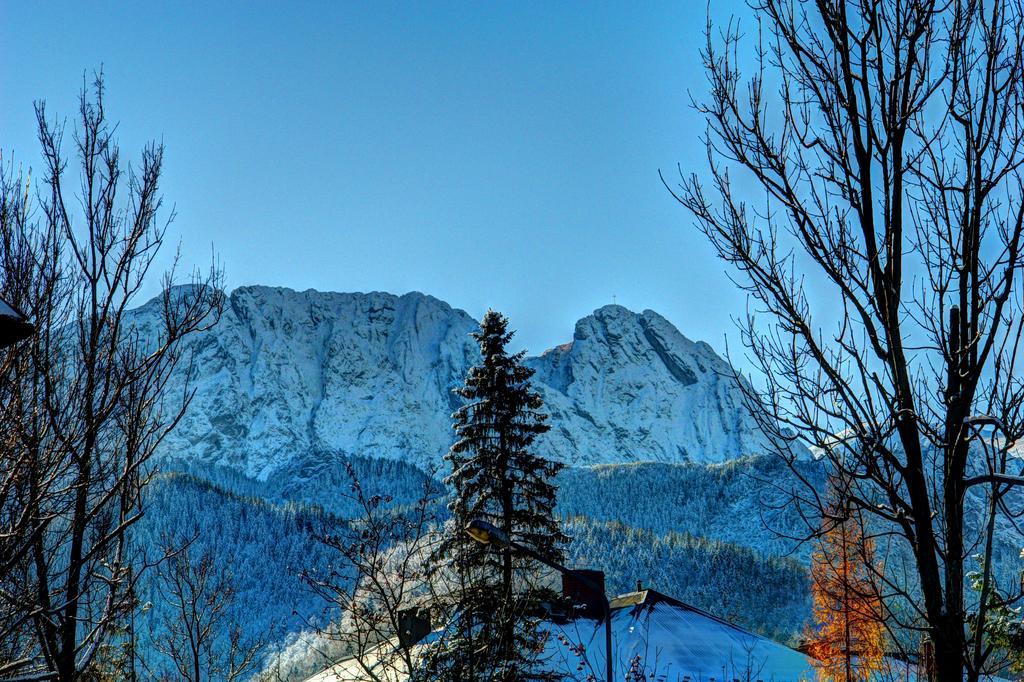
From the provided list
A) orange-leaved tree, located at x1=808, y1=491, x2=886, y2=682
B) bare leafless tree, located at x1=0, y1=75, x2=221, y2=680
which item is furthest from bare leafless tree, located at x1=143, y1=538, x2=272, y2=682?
orange-leaved tree, located at x1=808, y1=491, x2=886, y2=682

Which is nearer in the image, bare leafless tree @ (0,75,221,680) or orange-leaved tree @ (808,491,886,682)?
bare leafless tree @ (0,75,221,680)

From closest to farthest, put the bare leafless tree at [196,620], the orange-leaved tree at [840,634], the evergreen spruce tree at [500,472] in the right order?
the bare leafless tree at [196,620] → the evergreen spruce tree at [500,472] → the orange-leaved tree at [840,634]

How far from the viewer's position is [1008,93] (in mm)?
5004

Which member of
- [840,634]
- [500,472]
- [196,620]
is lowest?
[196,620]

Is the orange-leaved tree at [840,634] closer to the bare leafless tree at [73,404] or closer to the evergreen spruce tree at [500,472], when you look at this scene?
the evergreen spruce tree at [500,472]

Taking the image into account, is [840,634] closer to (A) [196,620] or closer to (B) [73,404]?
(A) [196,620]

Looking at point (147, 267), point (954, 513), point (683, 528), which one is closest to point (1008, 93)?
point (954, 513)

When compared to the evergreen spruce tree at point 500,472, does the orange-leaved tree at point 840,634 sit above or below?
below

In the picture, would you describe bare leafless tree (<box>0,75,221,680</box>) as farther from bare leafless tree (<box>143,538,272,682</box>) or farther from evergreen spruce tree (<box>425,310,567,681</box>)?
evergreen spruce tree (<box>425,310,567,681</box>)

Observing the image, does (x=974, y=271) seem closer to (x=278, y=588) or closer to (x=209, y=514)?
(x=278, y=588)

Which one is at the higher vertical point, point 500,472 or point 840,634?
point 500,472

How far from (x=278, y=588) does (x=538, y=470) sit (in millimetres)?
114799

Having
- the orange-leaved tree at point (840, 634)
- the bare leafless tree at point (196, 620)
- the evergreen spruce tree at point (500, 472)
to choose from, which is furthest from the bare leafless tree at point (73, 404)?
the orange-leaved tree at point (840, 634)

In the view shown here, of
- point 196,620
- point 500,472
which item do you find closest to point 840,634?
point 500,472
